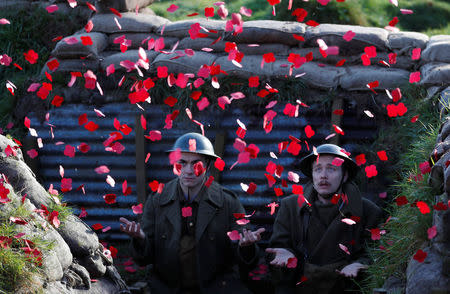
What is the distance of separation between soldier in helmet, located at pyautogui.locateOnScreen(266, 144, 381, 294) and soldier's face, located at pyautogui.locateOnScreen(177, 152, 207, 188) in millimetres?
769

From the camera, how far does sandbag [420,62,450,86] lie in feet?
20.8

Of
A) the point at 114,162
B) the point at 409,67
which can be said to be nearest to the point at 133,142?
the point at 114,162

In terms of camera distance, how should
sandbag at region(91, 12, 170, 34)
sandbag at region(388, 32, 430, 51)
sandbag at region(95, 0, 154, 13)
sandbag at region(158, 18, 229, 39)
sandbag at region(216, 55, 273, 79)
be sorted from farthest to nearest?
sandbag at region(95, 0, 154, 13) < sandbag at region(91, 12, 170, 34) < sandbag at region(158, 18, 229, 39) < sandbag at region(388, 32, 430, 51) < sandbag at region(216, 55, 273, 79)

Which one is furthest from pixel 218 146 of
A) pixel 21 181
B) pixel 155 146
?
pixel 21 181

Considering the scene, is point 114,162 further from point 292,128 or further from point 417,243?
point 417,243

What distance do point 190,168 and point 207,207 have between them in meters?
0.37

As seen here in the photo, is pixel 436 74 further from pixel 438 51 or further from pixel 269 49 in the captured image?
pixel 269 49

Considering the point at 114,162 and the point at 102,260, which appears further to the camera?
the point at 114,162

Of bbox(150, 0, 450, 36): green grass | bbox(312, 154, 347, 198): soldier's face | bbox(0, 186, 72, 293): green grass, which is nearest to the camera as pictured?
bbox(0, 186, 72, 293): green grass

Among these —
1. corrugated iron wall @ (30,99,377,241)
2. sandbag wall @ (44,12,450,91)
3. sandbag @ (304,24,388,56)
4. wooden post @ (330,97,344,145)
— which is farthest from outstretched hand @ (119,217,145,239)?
sandbag @ (304,24,388,56)

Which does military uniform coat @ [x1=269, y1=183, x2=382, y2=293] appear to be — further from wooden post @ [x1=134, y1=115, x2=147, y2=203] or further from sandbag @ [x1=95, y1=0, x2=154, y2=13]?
sandbag @ [x1=95, y1=0, x2=154, y2=13]

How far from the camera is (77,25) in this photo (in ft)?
27.6

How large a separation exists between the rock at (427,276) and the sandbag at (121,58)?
4.00 m

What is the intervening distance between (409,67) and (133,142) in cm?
295
